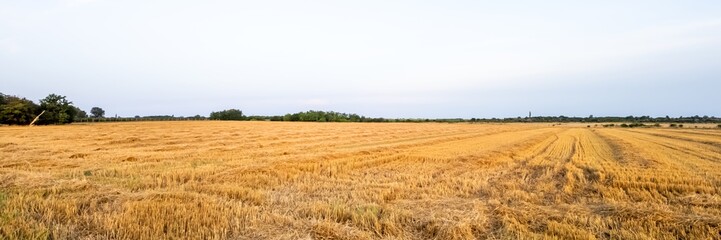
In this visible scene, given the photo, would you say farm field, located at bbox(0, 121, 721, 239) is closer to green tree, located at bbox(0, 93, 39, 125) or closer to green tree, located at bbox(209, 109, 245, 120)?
green tree, located at bbox(0, 93, 39, 125)

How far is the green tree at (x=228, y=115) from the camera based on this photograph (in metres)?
108

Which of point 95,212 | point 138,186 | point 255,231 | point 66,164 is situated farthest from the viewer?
point 66,164

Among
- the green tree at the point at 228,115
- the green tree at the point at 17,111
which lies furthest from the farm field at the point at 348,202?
the green tree at the point at 228,115

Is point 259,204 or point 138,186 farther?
point 138,186

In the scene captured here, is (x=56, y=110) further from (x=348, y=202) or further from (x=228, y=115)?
(x=228, y=115)

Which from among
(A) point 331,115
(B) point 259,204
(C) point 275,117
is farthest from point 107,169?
(A) point 331,115

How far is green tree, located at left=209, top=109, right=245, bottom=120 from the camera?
108 metres

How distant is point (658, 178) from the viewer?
9797mm

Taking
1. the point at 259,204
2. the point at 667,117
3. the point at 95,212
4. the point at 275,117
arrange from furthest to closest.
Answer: the point at 667,117 → the point at 275,117 → the point at 259,204 → the point at 95,212

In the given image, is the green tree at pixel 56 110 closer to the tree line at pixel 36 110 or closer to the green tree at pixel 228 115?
the tree line at pixel 36 110

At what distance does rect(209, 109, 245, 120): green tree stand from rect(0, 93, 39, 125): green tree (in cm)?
6355

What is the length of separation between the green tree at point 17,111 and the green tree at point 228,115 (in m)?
63.5

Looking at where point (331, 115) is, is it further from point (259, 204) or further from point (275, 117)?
point (259, 204)

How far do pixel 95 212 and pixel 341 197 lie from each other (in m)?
4.15
